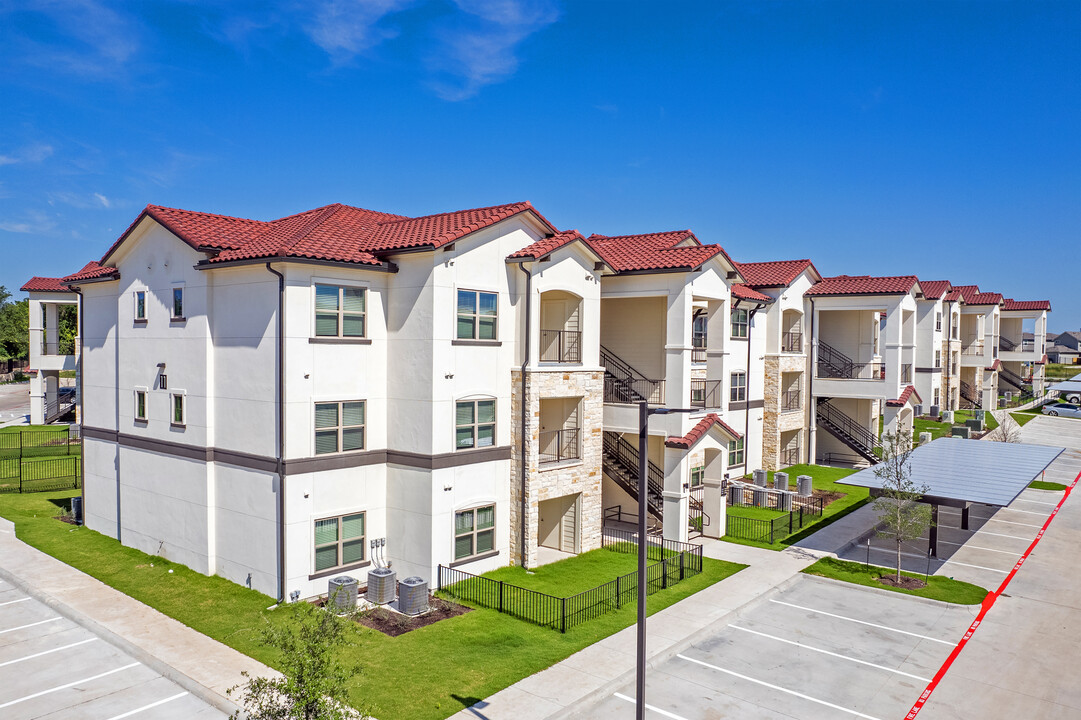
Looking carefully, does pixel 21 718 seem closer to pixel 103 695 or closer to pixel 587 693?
pixel 103 695

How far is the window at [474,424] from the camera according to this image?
21.6m

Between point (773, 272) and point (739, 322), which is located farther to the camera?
point (773, 272)

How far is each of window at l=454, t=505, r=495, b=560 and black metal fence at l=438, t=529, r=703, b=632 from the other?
2.78 ft

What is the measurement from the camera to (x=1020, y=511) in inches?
1304

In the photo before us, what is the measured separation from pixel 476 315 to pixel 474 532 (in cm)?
673

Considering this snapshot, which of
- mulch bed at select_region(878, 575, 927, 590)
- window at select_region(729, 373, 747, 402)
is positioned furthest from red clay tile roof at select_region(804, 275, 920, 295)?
mulch bed at select_region(878, 575, 927, 590)

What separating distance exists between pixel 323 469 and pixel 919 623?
16931 mm

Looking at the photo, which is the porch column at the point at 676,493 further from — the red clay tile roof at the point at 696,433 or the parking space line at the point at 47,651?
the parking space line at the point at 47,651

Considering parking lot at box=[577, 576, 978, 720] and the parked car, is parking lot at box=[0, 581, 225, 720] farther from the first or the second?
the parked car

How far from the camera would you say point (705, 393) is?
30859mm

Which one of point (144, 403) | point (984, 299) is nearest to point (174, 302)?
point (144, 403)

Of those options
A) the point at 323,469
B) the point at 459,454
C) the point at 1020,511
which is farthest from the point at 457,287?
the point at 1020,511

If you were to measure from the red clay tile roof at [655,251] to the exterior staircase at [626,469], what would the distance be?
694 centimetres

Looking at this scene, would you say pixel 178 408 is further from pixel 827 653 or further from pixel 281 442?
pixel 827 653
